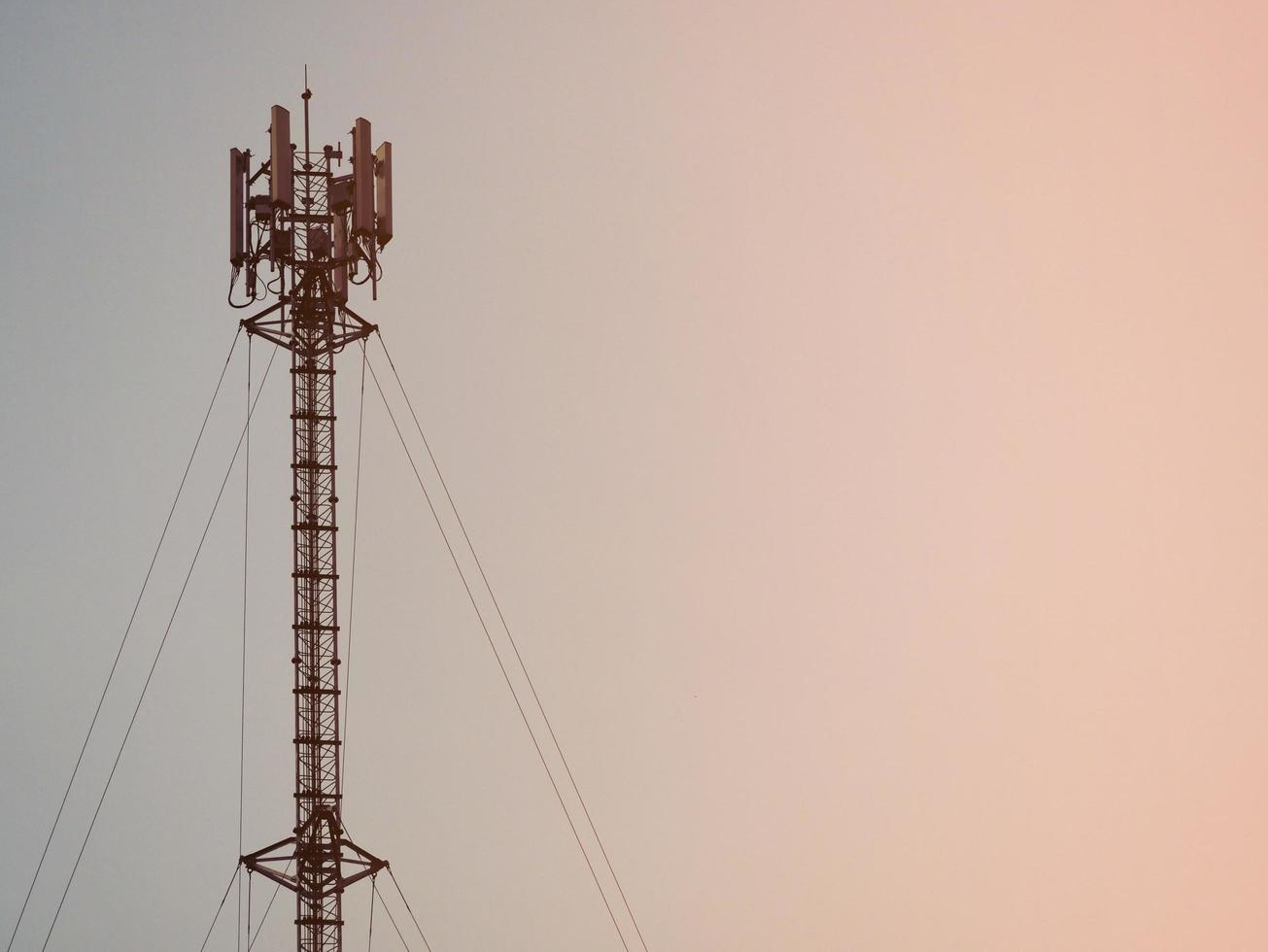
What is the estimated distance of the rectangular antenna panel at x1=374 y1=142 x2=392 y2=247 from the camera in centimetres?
→ 7862

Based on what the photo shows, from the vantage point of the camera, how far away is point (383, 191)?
258 feet

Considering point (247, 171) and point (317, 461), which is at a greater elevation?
point (247, 171)

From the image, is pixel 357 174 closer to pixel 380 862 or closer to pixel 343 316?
pixel 343 316

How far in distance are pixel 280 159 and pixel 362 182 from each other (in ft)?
9.20

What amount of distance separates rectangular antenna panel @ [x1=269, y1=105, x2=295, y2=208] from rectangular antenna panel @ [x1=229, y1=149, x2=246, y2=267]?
4.44ft

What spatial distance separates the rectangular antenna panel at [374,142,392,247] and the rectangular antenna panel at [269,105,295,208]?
2.86 m

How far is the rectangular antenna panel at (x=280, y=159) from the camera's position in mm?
76938

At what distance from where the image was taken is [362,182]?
78375mm

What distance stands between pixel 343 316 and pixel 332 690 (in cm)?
1187

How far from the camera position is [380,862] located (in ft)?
253

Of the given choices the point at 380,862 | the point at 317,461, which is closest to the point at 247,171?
the point at 317,461

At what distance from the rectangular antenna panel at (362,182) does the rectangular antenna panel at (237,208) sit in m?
3.51

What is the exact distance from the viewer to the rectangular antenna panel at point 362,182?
256 ft

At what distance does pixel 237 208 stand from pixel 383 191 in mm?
4567
